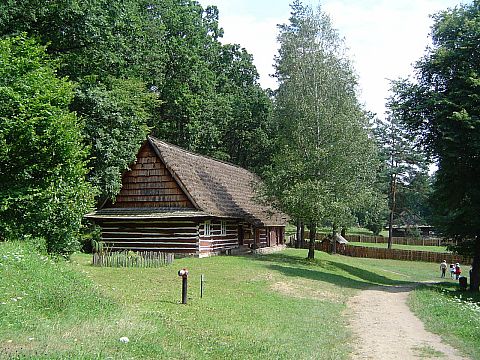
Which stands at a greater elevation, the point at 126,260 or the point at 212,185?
the point at 212,185

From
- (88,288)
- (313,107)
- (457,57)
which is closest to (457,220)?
(457,57)

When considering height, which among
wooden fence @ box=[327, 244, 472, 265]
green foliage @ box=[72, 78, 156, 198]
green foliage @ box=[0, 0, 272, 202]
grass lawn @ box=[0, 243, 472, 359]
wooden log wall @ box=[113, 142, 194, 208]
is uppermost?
green foliage @ box=[0, 0, 272, 202]

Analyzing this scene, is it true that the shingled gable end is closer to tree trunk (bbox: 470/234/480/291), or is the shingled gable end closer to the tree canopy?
the tree canopy

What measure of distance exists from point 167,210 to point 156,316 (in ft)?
65.0

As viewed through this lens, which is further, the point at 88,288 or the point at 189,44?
the point at 189,44

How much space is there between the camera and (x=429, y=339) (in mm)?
13672

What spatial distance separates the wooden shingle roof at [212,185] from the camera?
108 feet

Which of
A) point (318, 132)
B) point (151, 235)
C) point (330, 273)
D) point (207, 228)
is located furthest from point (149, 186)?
point (330, 273)

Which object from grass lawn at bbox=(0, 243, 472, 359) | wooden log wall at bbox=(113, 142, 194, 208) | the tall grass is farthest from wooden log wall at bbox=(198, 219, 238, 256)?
the tall grass

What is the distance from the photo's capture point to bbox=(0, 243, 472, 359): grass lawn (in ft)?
29.4

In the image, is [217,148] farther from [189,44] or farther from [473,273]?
[473,273]

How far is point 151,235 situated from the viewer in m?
33.4

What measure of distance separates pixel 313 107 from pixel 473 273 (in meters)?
14.4

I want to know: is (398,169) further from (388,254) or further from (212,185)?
(212,185)
